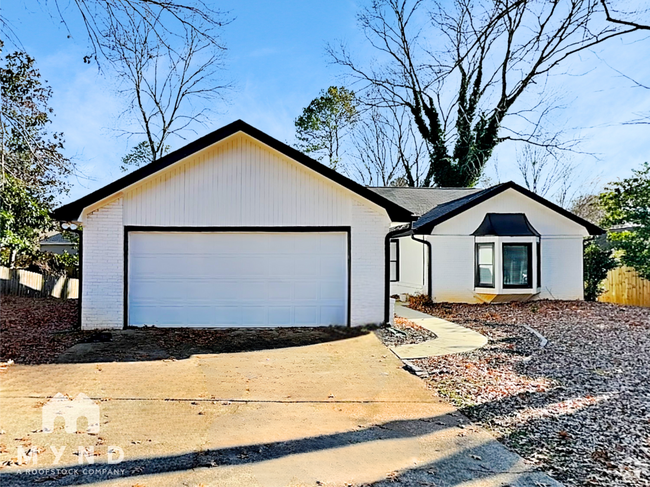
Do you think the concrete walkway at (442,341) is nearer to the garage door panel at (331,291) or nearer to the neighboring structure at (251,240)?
the neighboring structure at (251,240)

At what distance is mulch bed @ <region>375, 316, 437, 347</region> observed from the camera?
8891mm

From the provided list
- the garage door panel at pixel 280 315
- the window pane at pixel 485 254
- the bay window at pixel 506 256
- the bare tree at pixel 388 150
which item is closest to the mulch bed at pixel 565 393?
the garage door panel at pixel 280 315

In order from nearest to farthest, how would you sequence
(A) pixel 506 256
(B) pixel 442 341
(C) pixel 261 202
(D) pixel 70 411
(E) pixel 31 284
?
(D) pixel 70 411
(B) pixel 442 341
(C) pixel 261 202
(A) pixel 506 256
(E) pixel 31 284

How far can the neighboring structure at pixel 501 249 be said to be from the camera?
14.6 meters

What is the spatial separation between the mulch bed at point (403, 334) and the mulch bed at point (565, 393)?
124cm

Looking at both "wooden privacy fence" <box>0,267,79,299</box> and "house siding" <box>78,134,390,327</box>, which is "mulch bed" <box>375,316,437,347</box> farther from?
"wooden privacy fence" <box>0,267,79,299</box>

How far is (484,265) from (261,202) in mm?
8429

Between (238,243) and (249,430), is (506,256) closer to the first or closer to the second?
(238,243)

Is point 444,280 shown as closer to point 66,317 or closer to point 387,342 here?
point 387,342

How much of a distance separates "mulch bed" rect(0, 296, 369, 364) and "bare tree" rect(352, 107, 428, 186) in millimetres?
23420

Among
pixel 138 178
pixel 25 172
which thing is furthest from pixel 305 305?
pixel 25 172

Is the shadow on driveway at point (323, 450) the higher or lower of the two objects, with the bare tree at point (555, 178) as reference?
lower

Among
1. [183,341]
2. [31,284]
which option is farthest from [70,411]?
[31,284]

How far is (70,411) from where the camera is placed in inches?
190
